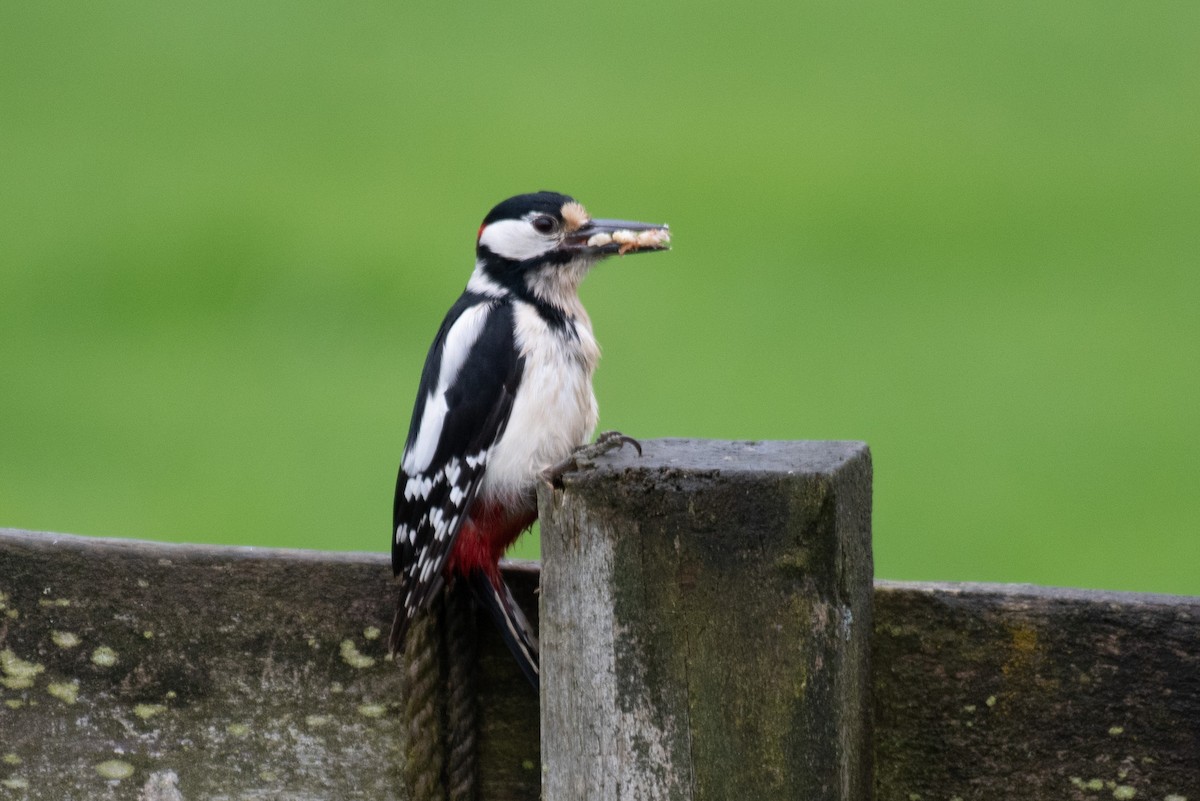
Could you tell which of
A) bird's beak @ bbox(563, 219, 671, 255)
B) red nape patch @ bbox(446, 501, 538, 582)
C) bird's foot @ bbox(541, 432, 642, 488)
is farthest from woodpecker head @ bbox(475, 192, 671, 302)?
bird's foot @ bbox(541, 432, 642, 488)

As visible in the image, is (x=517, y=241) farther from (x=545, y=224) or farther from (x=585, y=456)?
(x=585, y=456)

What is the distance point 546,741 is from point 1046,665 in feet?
1.85

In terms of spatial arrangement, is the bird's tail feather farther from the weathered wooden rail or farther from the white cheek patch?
the white cheek patch

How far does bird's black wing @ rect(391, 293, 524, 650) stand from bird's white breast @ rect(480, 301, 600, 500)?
23mm

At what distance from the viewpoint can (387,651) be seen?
1.94 meters

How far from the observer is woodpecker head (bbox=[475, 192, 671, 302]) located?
261 centimetres

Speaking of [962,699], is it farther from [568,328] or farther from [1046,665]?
[568,328]

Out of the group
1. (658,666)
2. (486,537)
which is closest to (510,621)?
(486,537)

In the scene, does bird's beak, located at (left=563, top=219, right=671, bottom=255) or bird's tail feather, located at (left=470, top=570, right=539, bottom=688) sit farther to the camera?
bird's beak, located at (left=563, top=219, right=671, bottom=255)

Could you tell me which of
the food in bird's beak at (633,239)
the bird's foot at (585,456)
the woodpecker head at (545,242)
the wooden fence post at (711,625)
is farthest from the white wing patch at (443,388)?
the wooden fence post at (711,625)

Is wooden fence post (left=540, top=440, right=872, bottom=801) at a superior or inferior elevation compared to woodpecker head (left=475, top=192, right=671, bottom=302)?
inferior

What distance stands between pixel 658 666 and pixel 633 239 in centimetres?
109

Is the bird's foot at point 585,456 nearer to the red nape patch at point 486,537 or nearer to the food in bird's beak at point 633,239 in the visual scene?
the red nape patch at point 486,537

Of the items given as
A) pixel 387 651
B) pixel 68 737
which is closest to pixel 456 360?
pixel 387 651
